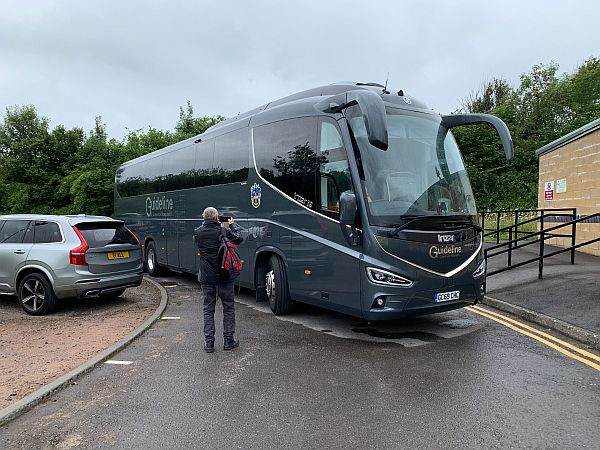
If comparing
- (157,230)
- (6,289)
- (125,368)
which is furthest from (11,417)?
(157,230)

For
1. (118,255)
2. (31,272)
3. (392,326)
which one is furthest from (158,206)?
(392,326)

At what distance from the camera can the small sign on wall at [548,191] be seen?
15789mm

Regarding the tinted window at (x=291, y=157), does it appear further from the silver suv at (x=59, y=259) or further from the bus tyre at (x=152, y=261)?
the bus tyre at (x=152, y=261)

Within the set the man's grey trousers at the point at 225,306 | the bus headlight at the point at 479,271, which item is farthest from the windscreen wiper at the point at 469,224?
the man's grey trousers at the point at 225,306

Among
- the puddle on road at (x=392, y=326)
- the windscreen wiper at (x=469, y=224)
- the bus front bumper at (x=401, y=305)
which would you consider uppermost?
the windscreen wiper at (x=469, y=224)

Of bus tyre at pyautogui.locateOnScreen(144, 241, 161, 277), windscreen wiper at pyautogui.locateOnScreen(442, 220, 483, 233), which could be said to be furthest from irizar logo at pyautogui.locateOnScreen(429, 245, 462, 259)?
bus tyre at pyautogui.locateOnScreen(144, 241, 161, 277)

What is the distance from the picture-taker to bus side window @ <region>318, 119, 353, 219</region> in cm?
661

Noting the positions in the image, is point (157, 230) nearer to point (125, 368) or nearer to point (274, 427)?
point (125, 368)

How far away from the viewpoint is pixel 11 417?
13.5ft

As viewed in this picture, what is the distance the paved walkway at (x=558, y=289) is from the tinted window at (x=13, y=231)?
28.7ft

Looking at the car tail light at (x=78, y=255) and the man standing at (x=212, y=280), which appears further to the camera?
the car tail light at (x=78, y=255)

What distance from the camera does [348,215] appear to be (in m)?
6.17

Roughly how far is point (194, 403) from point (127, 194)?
1282 cm

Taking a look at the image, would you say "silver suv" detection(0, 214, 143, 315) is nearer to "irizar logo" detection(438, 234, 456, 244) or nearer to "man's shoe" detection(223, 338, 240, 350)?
"man's shoe" detection(223, 338, 240, 350)
